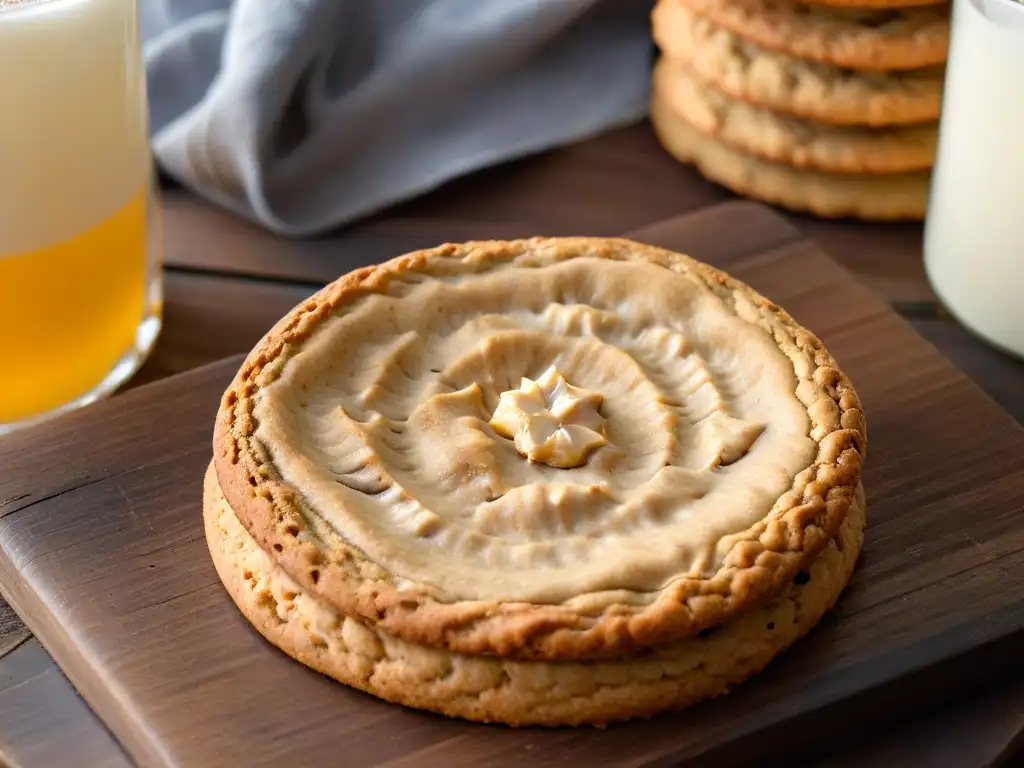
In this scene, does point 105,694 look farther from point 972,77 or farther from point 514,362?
point 972,77

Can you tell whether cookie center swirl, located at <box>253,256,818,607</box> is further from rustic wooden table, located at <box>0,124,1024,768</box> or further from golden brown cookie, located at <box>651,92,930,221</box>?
golden brown cookie, located at <box>651,92,930,221</box>

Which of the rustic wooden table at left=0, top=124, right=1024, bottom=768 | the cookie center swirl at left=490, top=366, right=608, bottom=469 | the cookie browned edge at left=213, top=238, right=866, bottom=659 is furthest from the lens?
the rustic wooden table at left=0, top=124, right=1024, bottom=768

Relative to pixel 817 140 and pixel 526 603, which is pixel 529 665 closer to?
pixel 526 603

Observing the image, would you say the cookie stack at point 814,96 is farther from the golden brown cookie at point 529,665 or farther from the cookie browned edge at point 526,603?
the golden brown cookie at point 529,665

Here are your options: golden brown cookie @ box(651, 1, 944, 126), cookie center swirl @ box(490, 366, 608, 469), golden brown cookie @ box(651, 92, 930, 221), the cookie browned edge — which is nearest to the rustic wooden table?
golden brown cookie @ box(651, 92, 930, 221)

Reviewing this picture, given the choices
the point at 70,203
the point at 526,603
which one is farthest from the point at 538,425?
the point at 70,203

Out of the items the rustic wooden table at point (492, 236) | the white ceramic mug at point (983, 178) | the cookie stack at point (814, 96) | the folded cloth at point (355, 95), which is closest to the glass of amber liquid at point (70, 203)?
the rustic wooden table at point (492, 236)
